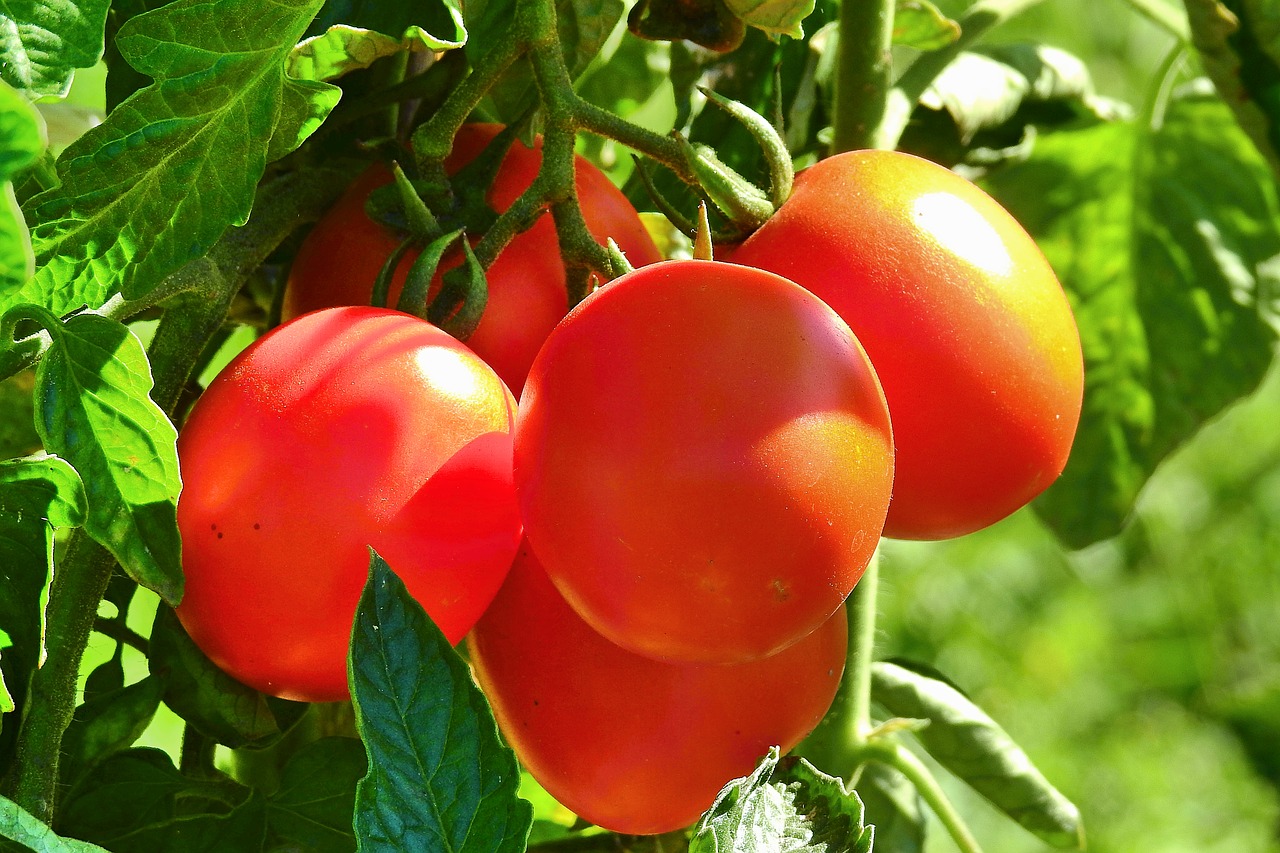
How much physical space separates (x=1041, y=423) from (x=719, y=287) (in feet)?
0.45

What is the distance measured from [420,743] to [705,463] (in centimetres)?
10

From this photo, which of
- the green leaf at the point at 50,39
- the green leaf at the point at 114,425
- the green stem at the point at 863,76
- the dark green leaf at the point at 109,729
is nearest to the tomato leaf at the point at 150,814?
the dark green leaf at the point at 109,729

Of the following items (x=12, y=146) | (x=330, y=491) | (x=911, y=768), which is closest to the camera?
(x=12, y=146)

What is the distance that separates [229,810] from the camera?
0.46m

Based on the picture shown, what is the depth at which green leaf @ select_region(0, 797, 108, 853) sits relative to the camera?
30cm

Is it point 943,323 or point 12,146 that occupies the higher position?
point 12,146

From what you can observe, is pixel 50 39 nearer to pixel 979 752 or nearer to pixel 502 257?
pixel 502 257

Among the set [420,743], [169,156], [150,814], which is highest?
[169,156]

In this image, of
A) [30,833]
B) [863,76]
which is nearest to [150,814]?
[30,833]

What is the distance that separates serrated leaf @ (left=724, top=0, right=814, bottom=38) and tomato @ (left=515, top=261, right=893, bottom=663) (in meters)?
0.11

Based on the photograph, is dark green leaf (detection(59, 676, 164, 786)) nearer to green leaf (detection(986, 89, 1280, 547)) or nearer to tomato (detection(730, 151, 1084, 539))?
tomato (detection(730, 151, 1084, 539))

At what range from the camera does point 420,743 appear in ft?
1.09

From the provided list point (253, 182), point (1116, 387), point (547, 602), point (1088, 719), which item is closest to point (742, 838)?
point (547, 602)

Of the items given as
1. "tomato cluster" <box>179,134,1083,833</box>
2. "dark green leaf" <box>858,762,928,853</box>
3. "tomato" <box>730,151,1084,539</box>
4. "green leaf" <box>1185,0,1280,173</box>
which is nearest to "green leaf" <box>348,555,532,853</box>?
"tomato cluster" <box>179,134,1083,833</box>
